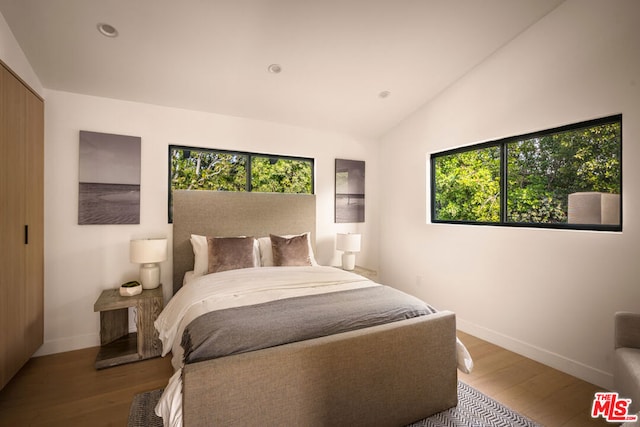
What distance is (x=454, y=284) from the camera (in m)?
3.37

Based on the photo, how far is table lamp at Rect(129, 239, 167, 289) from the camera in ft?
8.91

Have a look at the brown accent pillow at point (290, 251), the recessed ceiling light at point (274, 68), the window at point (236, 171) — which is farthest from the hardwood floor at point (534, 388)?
the recessed ceiling light at point (274, 68)

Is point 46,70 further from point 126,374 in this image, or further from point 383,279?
point 383,279

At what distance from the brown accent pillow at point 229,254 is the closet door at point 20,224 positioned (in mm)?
1357

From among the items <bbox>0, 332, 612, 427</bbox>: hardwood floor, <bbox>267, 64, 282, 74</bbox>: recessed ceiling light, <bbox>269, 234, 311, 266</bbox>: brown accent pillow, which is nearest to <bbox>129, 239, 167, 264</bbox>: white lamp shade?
<bbox>0, 332, 612, 427</bbox>: hardwood floor

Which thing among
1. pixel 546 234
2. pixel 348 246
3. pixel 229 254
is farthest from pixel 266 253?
pixel 546 234

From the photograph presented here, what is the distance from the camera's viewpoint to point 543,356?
2.56m

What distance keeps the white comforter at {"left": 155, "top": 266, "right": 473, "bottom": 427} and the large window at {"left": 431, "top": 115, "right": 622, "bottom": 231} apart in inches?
62.1

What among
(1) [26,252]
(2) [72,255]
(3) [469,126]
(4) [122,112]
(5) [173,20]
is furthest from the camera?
(3) [469,126]

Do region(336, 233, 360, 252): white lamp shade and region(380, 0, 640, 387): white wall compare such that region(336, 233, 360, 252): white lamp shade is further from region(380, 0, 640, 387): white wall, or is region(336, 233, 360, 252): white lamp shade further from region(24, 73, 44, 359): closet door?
region(24, 73, 44, 359): closet door

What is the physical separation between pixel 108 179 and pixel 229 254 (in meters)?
1.37

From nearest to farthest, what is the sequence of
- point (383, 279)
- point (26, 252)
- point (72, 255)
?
point (26, 252)
point (72, 255)
point (383, 279)

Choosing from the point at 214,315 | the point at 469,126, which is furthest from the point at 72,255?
the point at 469,126

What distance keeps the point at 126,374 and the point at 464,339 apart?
3.11 meters
